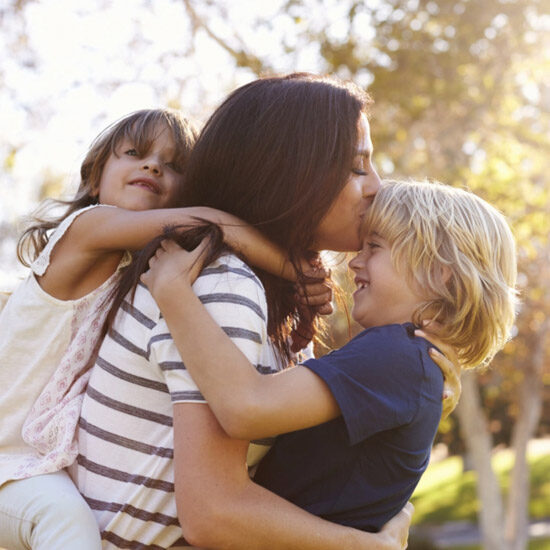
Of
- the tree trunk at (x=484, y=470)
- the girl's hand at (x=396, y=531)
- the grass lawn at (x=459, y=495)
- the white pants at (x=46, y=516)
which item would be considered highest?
the white pants at (x=46, y=516)

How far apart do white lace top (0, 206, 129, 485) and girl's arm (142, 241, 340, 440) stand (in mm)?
458

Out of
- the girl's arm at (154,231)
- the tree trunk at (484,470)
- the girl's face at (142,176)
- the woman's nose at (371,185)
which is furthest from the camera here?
the tree trunk at (484,470)

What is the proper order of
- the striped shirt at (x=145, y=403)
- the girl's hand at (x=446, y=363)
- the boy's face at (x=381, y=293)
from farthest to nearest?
the boy's face at (x=381, y=293) → the girl's hand at (x=446, y=363) → the striped shirt at (x=145, y=403)

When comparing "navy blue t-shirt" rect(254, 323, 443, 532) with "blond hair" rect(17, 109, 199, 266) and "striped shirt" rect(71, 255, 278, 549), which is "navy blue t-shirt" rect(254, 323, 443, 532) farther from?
"blond hair" rect(17, 109, 199, 266)

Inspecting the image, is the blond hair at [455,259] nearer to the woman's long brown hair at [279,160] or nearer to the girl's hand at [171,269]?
the woman's long brown hair at [279,160]

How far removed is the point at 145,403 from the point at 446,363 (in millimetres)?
747

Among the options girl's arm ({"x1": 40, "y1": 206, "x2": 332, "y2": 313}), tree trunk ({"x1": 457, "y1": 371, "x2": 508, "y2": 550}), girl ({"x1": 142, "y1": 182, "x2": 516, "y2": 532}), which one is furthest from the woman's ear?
tree trunk ({"x1": 457, "y1": 371, "x2": 508, "y2": 550})

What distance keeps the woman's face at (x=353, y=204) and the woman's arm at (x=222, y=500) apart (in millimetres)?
723

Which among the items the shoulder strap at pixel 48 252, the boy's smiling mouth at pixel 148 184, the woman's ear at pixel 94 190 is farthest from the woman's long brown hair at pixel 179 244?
the woman's ear at pixel 94 190

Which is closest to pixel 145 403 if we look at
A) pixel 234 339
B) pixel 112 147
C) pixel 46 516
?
pixel 234 339

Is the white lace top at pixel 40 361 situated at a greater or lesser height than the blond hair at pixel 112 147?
lesser

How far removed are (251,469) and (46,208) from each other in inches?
60.7

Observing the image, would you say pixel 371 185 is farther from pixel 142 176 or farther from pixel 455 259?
pixel 142 176

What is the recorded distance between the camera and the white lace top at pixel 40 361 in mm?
2180
